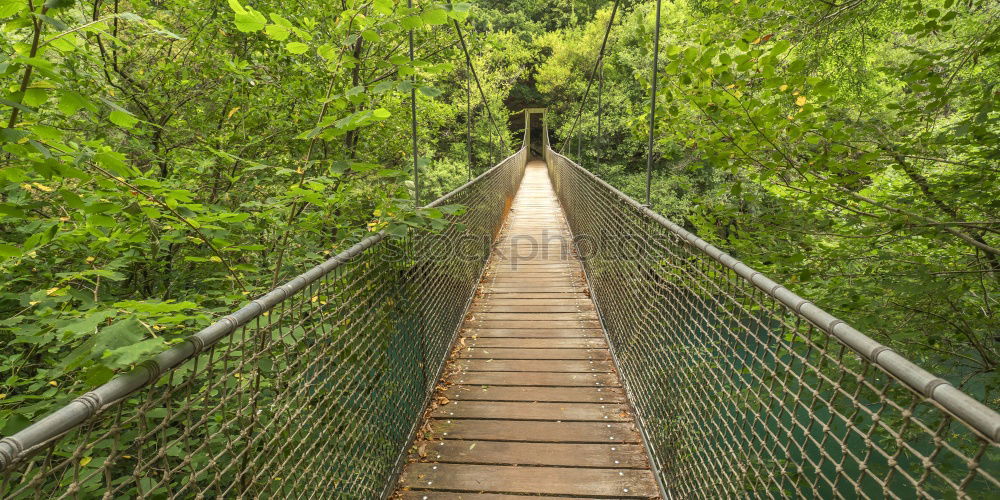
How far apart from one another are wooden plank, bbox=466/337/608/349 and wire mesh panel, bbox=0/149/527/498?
372mm

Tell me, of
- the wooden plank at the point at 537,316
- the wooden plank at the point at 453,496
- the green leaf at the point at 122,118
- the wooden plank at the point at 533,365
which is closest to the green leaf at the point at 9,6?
the green leaf at the point at 122,118

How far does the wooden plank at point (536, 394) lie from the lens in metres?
2.64

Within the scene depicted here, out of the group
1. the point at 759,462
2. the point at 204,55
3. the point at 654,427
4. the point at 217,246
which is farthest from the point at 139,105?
the point at 759,462

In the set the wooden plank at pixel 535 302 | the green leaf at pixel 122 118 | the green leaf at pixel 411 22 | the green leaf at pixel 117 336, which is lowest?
the wooden plank at pixel 535 302

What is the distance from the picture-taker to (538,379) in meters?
2.86

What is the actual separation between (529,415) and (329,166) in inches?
64.2

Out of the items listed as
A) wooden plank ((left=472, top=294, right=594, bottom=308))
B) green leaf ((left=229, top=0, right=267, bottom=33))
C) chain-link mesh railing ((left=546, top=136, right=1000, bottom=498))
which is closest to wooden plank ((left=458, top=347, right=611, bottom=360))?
chain-link mesh railing ((left=546, top=136, right=1000, bottom=498))

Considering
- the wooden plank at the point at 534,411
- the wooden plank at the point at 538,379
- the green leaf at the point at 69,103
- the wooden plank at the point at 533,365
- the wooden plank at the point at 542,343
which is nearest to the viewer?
the green leaf at the point at 69,103

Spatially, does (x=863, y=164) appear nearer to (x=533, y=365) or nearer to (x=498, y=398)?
(x=533, y=365)

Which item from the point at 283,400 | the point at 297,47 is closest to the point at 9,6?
the point at 297,47

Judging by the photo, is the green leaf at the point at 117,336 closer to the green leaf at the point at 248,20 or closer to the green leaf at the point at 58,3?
the green leaf at the point at 58,3

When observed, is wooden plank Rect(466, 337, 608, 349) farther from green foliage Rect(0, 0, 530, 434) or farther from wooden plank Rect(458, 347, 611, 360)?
green foliage Rect(0, 0, 530, 434)

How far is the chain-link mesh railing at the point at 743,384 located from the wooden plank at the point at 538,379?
165mm

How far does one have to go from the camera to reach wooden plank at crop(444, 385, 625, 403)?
264 centimetres
